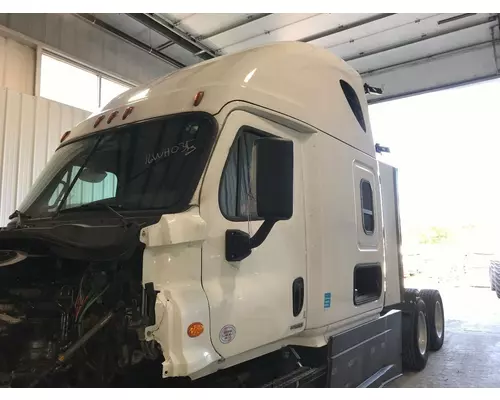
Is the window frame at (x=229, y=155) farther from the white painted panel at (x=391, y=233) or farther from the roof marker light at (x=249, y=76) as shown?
the white painted panel at (x=391, y=233)

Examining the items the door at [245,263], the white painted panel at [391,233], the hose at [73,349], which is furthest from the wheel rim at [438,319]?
the hose at [73,349]

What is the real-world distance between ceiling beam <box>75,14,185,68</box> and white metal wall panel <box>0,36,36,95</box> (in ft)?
3.79

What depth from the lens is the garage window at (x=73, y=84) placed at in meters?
7.61

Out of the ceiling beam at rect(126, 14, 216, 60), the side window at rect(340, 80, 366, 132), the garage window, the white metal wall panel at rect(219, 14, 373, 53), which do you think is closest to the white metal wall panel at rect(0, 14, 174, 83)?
the garage window

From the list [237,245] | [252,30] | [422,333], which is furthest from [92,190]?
[252,30]

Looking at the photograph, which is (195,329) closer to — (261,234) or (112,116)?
(261,234)

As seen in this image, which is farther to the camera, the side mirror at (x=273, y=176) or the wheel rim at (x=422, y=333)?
the wheel rim at (x=422, y=333)

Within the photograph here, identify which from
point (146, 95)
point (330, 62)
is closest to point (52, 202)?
point (146, 95)

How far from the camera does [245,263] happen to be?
2928 millimetres

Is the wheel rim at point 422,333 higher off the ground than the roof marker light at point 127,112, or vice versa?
the roof marker light at point 127,112

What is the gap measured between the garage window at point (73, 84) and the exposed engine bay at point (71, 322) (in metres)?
5.13

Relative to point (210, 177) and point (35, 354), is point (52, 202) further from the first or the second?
point (210, 177)

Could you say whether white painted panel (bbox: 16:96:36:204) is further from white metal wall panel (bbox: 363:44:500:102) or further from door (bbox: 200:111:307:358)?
white metal wall panel (bbox: 363:44:500:102)

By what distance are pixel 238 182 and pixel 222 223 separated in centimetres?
34
